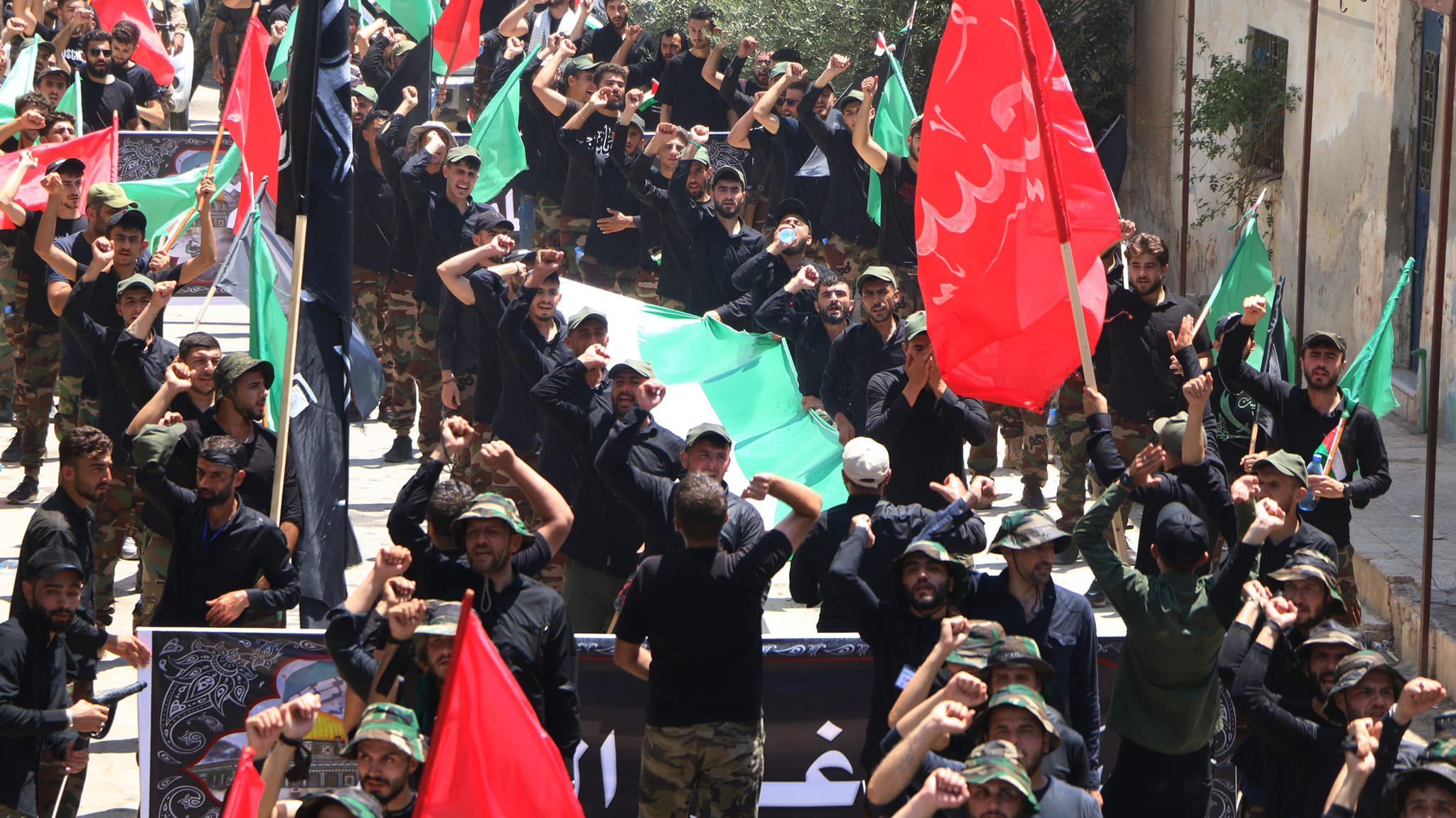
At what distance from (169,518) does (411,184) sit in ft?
14.8

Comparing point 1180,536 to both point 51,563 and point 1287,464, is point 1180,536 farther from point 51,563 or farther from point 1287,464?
point 51,563

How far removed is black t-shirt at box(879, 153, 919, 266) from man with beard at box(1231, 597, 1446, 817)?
6373 millimetres

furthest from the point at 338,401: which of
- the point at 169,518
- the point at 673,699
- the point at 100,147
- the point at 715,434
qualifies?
the point at 100,147

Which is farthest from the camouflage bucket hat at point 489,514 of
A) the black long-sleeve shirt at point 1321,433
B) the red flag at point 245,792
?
the black long-sleeve shirt at point 1321,433

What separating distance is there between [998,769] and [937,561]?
1.30 m

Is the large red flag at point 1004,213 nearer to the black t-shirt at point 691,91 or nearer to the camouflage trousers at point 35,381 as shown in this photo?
the camouflage trousers at point 35,381

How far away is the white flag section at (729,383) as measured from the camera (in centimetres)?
951

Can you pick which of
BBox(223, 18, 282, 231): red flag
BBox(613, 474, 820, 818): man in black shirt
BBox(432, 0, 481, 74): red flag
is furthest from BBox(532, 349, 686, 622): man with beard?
BBox(432, 0, 481, 74): red flag

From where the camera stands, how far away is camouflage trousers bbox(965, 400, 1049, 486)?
34.6ft

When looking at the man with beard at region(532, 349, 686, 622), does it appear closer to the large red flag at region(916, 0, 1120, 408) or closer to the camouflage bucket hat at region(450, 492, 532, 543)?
the large red flag at region(916, 0, 1120, 408)

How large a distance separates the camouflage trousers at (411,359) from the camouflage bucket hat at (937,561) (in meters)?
5.92

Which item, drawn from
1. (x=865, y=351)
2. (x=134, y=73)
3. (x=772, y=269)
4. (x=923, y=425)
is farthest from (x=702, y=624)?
(x=134, y=73)

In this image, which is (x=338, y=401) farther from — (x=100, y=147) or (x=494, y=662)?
(x=100, y=147)

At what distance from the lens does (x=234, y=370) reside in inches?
290
